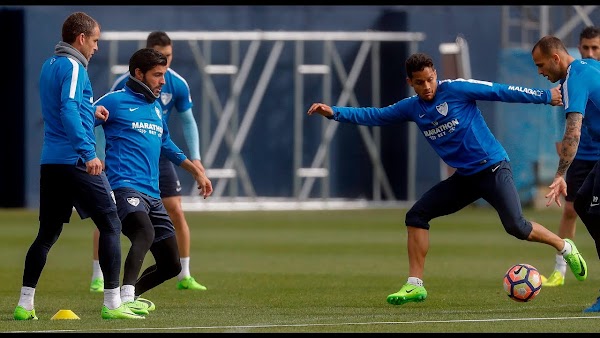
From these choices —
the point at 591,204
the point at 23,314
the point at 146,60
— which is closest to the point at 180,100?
the point at 146,60

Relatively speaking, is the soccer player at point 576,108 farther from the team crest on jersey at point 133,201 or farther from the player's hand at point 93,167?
the player's hand at point 93,167

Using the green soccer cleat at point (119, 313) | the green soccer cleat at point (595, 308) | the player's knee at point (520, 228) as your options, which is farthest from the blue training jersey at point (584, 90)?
the green soccer cleat at point (119, 313)

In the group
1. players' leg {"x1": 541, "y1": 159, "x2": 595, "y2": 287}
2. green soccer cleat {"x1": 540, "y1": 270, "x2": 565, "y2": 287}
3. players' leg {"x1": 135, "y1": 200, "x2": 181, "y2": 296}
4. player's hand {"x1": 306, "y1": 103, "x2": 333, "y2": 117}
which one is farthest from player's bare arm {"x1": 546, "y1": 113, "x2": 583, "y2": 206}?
players' leg {"x1": 135, "y1": 200, "x2": 181, "y2": 296}

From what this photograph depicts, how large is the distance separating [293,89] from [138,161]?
20747mm

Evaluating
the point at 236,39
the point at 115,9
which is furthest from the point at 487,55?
the point at 115,9

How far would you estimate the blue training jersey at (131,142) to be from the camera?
998 centimetres

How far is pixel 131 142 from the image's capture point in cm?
998

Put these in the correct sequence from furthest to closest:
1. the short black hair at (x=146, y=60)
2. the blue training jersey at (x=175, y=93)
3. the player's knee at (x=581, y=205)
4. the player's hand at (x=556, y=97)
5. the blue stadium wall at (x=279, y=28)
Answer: the blue stadium wall at (x=279, y=28) < the blue training jersey at (x=175, y=93) < the player's knee at (x=581, y=205) < the player's hand at (x=556, y=97) < the short black hair at (x=146, y=60)

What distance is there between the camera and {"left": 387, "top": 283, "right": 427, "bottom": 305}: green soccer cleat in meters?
10.6

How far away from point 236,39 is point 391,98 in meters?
4.00

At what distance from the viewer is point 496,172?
1085 cm

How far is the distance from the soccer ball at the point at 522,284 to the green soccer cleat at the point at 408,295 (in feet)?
2.40

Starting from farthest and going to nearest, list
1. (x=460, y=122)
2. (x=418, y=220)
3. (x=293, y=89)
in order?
(x=293, y=89) → (x=418, y=220) → (x=460, y=122)

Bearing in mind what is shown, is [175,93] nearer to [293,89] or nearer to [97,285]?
[97,285]
